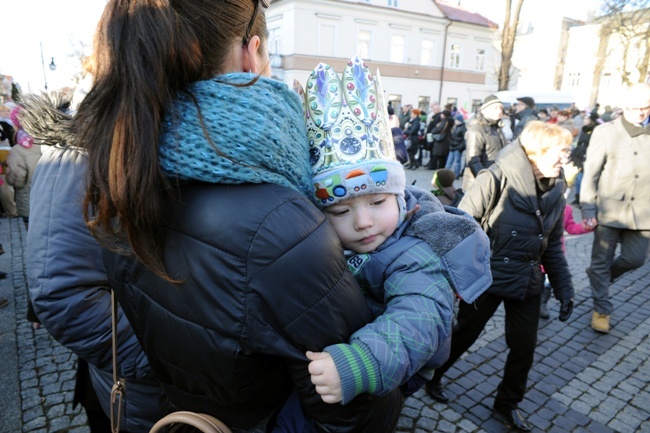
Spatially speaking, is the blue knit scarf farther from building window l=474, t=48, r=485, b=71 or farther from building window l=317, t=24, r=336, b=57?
building window l=474, t=48, r=485, b=71

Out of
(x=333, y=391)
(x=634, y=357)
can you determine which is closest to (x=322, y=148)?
(x=333, y=391)

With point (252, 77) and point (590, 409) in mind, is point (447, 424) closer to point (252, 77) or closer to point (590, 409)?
point (590, 409)

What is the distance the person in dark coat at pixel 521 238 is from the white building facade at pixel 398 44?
26.7 metres

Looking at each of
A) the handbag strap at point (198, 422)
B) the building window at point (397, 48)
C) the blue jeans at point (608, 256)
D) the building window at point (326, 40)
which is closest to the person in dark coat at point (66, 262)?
the handbag strap at point (198, 422)

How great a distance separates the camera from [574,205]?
967cm

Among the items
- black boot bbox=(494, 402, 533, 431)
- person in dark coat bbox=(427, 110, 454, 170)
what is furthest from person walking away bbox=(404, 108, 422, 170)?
black boot bbox=(494, 402, 533, 431)

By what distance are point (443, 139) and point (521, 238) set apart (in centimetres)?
1131

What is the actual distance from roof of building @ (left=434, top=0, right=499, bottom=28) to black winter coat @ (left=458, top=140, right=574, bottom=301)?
37116 millimetres

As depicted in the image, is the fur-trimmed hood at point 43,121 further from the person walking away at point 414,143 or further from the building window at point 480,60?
the building window at point 480,60

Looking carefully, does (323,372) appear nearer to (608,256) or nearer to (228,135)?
(228,135)

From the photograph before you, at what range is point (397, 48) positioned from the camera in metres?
34.4

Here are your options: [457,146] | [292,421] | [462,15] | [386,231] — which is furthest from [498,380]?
[462,15]

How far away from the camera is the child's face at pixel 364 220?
147cm

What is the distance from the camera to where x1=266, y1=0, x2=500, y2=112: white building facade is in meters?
30.4
